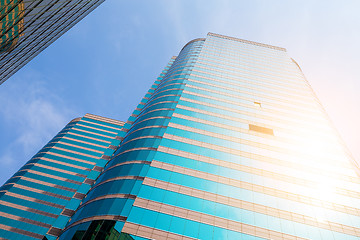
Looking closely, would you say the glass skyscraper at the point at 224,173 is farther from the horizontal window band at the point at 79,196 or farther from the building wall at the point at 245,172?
the horizontal window band at the point at 79,196

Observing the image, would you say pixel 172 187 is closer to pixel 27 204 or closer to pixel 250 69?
pixel 250 69

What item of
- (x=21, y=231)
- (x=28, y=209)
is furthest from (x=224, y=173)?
(x=28, y=209)

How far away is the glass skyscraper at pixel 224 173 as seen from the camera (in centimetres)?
2322

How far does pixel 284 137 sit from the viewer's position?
3619cm

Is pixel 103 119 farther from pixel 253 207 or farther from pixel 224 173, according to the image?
pixel 253 207

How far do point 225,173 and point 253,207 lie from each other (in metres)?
5.74

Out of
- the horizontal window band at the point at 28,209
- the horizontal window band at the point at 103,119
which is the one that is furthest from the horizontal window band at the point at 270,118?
the horizontal window band at the point at 103,119

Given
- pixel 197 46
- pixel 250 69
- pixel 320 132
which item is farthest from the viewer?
pixel 197 46

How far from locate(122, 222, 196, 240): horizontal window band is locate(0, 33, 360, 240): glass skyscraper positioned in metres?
0.11

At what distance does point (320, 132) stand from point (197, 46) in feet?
150

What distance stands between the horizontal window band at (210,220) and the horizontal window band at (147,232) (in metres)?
2.17

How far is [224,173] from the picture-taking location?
2892 cm

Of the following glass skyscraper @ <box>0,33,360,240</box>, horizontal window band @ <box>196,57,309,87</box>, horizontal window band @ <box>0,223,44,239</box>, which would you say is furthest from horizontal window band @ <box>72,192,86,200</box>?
horizontal window band @ <box>196,57,309,87</box>

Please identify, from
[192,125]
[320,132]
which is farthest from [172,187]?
[320,132]
